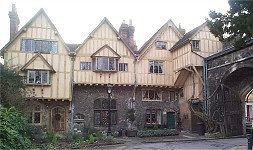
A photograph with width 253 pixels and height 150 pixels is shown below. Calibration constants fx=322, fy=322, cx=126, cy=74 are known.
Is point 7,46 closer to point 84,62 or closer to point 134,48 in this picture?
point 84,62

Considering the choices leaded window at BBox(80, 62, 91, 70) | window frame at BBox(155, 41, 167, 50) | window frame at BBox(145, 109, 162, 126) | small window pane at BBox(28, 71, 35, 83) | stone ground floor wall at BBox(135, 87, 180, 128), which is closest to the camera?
small window pane at BBox(28, 71, 35, 83)

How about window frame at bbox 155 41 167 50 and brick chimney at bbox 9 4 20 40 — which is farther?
window frame at bbox 155 41 167 50

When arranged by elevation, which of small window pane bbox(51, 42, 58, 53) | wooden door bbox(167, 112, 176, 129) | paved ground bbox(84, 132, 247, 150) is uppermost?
small window pane bbox(51, 42, 58, 53)

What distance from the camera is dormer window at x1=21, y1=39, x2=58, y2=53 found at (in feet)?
85.2

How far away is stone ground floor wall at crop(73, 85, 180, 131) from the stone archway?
3.51 ft

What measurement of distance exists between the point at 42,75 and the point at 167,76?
1089cm

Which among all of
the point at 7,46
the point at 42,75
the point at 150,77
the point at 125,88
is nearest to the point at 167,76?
the point at 150,77

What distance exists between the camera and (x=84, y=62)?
2703cm

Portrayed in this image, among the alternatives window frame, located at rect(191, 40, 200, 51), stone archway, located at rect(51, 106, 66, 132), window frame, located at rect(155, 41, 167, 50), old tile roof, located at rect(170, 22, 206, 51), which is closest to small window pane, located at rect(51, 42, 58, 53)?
stone archway, located at rect(51, 106, 66, 132)

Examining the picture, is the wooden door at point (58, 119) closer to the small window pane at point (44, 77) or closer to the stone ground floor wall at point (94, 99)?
the stone ground floor wall at point (94, 99)

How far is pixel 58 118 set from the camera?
26.7 metres

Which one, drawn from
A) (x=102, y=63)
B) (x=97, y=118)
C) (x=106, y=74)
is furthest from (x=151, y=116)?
(x=102, y=63)

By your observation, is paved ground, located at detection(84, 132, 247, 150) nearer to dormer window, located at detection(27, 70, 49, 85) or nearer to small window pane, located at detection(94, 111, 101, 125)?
small window pane, located at detection(94, 111, 101, 125)

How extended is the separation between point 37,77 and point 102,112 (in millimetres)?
6189
